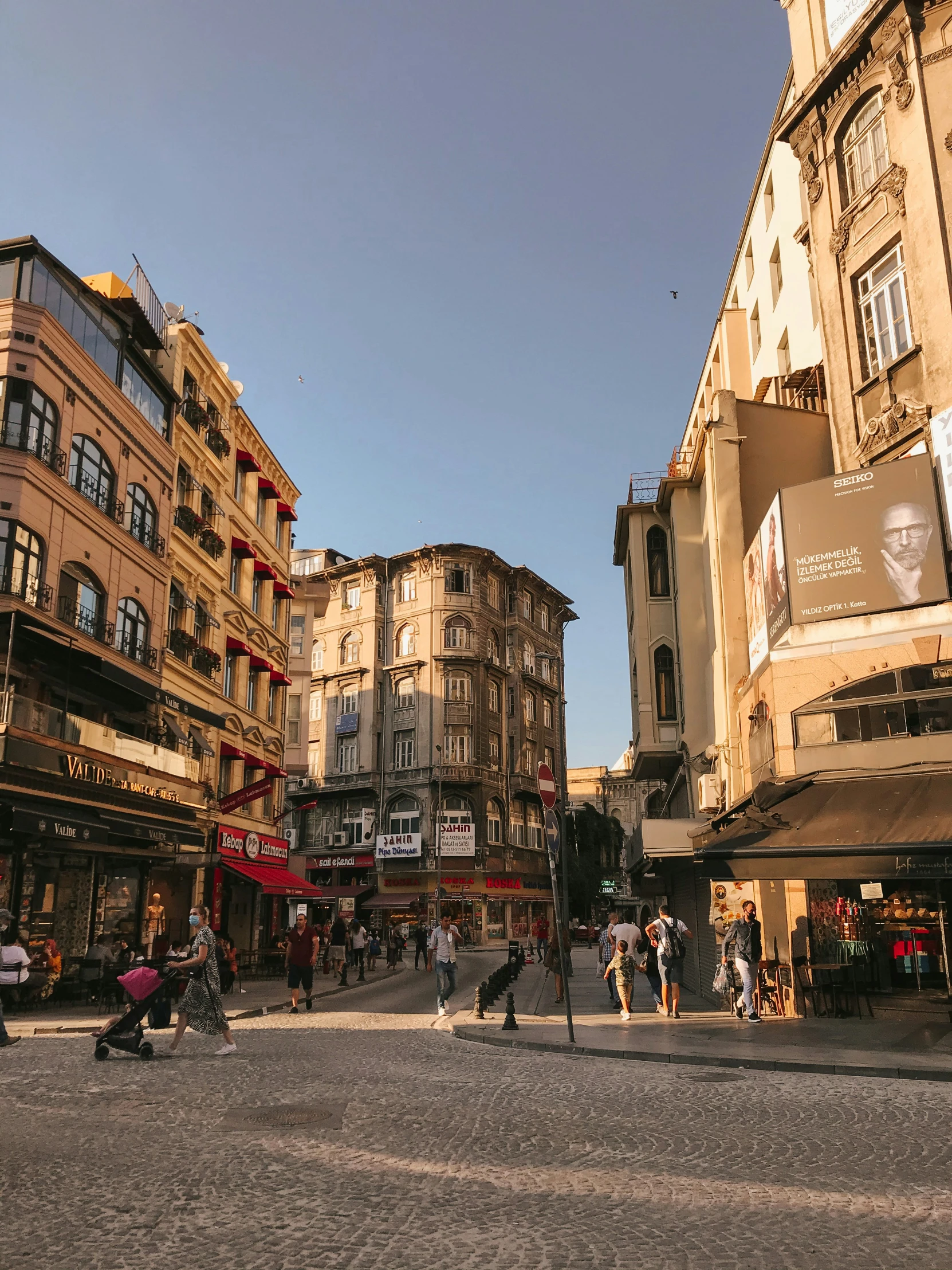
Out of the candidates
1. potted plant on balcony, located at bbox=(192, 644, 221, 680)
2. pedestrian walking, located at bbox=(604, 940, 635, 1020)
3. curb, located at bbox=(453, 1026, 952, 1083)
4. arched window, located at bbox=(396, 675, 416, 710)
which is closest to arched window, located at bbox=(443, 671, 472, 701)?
arched window, located at bbox=(396, 675, 416, 710)

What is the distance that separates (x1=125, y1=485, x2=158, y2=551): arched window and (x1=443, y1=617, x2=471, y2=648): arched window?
118ft

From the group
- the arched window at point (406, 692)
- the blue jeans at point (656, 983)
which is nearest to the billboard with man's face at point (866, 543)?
the blue jeans at point (656, 983)

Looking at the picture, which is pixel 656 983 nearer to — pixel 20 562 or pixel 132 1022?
pixel 132 1022

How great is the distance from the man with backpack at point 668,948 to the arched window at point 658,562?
1368cm

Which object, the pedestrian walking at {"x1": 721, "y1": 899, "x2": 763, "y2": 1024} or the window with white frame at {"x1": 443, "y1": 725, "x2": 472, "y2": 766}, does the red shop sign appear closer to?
the pedestrian walking at {"x1": 721, "y1": 899, "x2": 763, "y2": 1024}

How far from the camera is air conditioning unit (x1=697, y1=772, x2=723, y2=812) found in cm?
2116

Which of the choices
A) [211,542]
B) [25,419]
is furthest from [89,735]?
[211,542]

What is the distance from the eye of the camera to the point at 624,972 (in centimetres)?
1648

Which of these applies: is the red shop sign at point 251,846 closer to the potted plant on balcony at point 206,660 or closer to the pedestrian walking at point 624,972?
the potted plant on balcony at point 206,660

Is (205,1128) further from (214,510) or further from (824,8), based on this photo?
(214,510)

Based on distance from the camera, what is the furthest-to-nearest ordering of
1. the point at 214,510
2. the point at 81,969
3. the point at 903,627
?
1. the point at 214,510
2. the point at 81,969
3. the point at 903,627

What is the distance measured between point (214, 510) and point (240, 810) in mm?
10022

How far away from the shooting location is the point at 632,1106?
8.76 meters

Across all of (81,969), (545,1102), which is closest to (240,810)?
(81,969)
